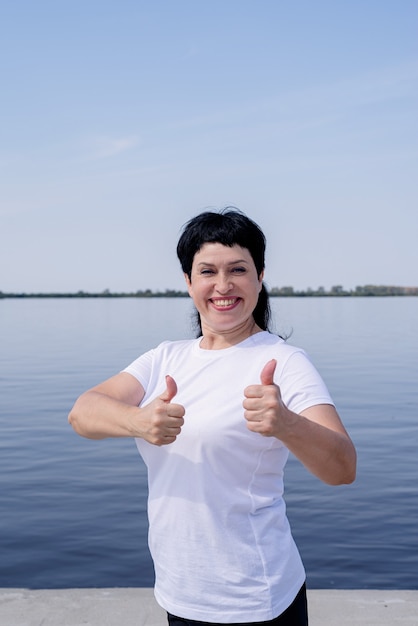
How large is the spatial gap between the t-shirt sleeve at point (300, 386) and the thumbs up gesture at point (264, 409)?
0.54ft

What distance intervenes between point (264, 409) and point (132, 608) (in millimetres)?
2844

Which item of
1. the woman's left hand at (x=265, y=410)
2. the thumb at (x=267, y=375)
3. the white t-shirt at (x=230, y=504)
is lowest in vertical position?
the white t-shirt at (x=230, y=504)

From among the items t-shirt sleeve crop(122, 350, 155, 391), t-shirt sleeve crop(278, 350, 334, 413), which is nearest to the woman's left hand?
t-shirt sleeve crop(278, 350, 334, 413)

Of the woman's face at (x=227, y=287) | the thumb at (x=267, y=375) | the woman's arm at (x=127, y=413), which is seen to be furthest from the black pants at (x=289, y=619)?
the woman's face at (x=227, y=287)

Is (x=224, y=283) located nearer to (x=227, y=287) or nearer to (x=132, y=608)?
(x=227, y=287)

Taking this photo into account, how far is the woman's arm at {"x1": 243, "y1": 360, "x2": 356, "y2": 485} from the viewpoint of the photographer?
2164mm

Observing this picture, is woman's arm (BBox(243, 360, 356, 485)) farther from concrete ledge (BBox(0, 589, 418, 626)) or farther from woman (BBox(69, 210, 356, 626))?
concrete ledge (BBox(0, 589, 418, 626))

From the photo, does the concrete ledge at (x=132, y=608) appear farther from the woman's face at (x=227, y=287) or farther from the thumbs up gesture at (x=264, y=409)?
the thumbs up gesture at (x=264, y=409)

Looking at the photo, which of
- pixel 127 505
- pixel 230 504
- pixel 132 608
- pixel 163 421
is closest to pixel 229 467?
pixel 230 504

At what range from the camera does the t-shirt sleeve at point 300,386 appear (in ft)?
7.66

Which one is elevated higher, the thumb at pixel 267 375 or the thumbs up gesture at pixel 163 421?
the thumb at pixel 267 375

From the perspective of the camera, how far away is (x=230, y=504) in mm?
2361

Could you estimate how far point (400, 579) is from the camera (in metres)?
8.16

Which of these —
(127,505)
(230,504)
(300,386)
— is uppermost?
(300,386)
